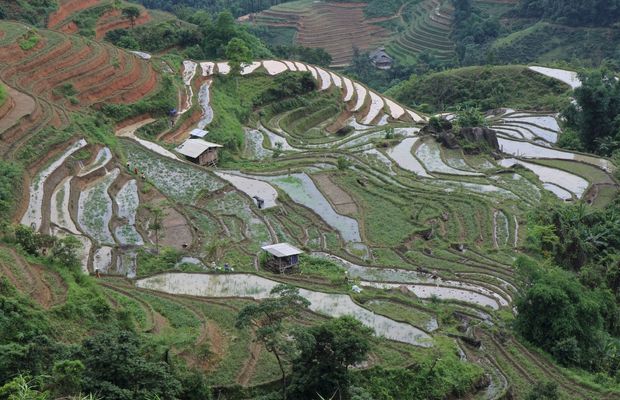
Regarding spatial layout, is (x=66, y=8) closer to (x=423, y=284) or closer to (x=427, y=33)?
(x=423, y=284)

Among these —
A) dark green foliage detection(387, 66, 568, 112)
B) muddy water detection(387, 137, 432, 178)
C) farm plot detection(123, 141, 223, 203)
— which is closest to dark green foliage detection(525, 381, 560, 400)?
farm plot detection(123, 141, 223, 203)

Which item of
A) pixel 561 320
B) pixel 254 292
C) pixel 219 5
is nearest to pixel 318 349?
pixel 254 292

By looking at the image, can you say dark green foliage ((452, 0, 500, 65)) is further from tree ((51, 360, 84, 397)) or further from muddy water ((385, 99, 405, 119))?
tree ((51, 360, 84, 397))

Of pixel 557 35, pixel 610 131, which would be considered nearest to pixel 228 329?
pixel 610 131

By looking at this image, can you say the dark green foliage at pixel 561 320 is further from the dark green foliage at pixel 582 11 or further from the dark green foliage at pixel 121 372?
the dark green foliage at pixel 582 11

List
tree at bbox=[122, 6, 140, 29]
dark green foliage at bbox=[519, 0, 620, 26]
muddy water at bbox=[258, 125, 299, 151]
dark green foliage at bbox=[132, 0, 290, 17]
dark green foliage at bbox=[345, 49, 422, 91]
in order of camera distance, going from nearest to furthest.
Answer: muddy water at bbox=[258, 125, 299, 151] < tree at bbox=[122, 6, 140, 29] < dark green foliage at bbox=[519, 0, 620, 26] < dark green foliage at bbox=[345, 49, 422, 91] < dark green foliage at bbox=[132, 0, 290, 17]

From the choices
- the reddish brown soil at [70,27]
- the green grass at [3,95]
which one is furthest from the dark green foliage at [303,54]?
the green grass at [3,95]
